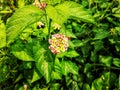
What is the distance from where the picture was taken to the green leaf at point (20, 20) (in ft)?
4.13

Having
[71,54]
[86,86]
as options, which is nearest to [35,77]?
[71,54]

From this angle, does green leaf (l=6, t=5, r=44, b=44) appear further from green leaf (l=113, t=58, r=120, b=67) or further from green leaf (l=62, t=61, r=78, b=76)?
green leaf (l=113, t=58, r=120, b=67)

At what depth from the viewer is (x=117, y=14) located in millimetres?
2176

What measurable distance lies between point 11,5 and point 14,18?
68.9 inches

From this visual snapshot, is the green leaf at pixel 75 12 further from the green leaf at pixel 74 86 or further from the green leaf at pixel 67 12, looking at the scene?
the green leaf at pixel 74 86

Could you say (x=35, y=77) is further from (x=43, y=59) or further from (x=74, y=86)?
(x=74, y=86)

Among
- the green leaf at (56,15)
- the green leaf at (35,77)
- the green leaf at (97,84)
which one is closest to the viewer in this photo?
the green leaf at (56,15)

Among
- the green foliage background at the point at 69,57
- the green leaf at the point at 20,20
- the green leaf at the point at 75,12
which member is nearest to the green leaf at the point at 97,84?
the green foliage background at the point at 69,57

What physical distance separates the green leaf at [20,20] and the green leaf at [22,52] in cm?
48

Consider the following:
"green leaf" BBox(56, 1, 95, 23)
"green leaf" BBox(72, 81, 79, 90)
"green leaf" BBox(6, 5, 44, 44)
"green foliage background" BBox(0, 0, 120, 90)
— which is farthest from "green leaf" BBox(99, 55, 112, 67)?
"green leaf" BBox(6, 5, 44, 44)

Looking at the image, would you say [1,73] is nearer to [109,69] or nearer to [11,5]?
[109,69]

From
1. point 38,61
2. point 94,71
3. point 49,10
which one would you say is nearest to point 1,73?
point 38,61

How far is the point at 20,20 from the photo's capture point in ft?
4.41

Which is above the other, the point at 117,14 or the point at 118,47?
the point at 117,14
